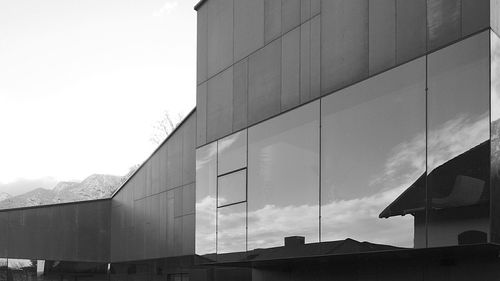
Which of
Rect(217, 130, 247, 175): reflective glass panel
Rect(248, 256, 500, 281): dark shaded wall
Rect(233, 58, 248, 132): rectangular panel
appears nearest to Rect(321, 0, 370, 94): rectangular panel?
Rect(233, 58, 248, 132): rectangular panel

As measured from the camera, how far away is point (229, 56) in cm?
1572

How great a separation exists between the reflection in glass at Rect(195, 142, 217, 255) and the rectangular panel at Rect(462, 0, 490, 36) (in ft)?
27.1

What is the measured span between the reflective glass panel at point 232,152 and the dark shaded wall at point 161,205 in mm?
3838

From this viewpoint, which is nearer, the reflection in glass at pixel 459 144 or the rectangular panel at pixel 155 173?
the reflection in glass at pixel 459 144

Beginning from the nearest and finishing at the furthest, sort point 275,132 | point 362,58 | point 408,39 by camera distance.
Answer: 1. point 408,39
2. point 362,58
3. point 275,132

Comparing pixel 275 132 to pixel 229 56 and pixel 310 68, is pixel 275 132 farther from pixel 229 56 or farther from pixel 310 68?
pixel 229 56

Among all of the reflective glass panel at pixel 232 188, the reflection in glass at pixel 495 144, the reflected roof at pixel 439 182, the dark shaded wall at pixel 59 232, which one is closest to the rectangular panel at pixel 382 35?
the reflection in glass at pixel 495 144

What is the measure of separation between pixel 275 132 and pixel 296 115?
2.76 ft

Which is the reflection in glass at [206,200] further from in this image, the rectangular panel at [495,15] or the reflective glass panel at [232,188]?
the rectangular panel at [495,15]

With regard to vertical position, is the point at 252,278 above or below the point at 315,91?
below

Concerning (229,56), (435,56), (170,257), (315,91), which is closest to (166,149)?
(170,257)

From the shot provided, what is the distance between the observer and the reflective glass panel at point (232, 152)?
1474 centimetres

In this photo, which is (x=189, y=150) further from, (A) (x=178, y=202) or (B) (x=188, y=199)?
(A) (x=178, y=202)

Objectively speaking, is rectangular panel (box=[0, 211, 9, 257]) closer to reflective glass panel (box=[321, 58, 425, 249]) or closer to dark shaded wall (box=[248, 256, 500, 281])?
dark shaded wall (box=[248, 256, 500, 281])
